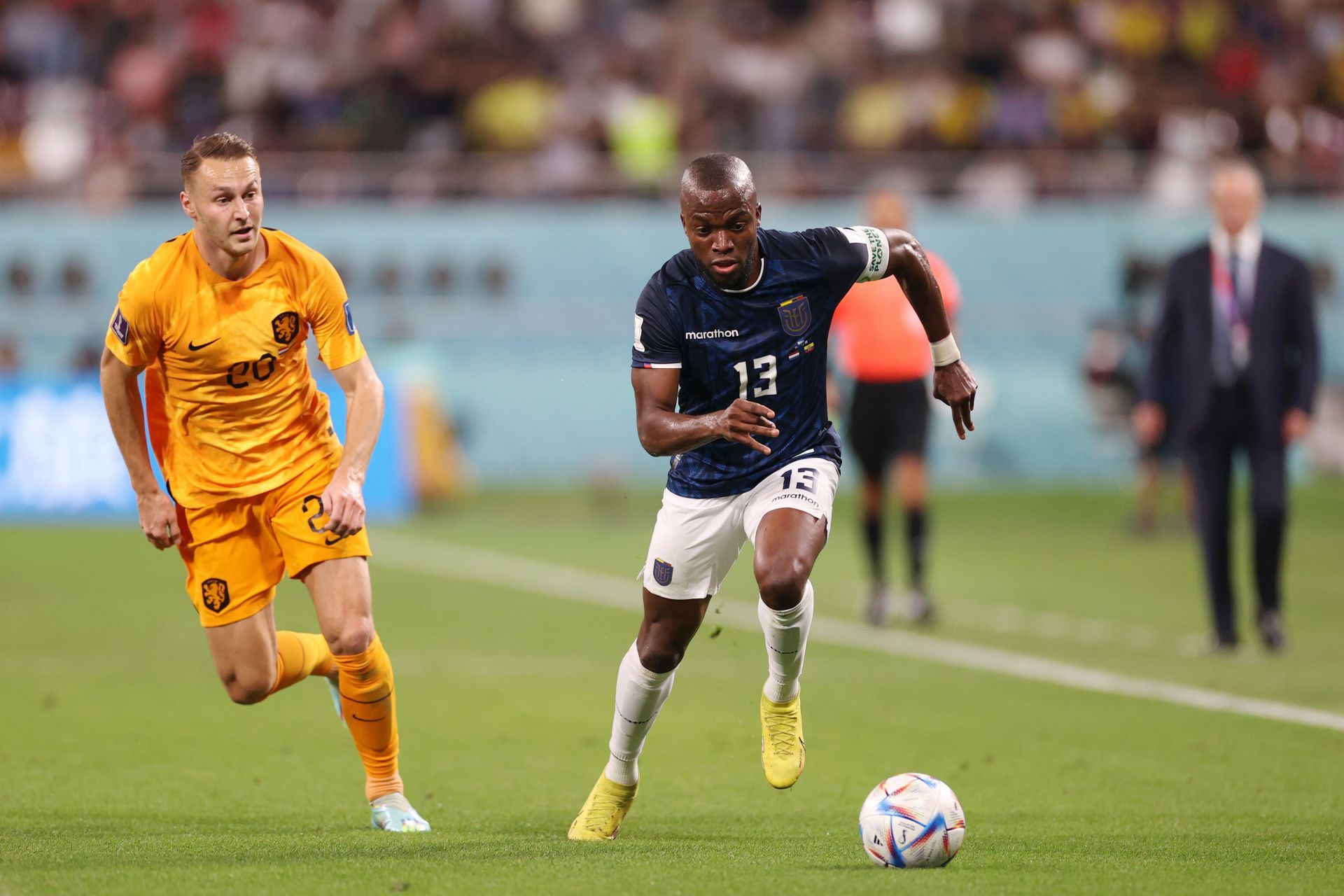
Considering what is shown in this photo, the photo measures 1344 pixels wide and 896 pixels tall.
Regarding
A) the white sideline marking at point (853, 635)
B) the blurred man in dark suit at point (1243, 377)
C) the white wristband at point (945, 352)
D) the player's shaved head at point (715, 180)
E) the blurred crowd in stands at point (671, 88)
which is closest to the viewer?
the player's shaved head at point (715, 180)

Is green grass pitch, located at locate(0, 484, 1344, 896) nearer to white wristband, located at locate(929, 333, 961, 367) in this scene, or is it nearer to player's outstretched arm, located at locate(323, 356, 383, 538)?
player's outstretched arm, located at locate(323, 356, 383, 538)

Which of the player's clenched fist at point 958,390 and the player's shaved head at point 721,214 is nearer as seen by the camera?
the player's shaved head at point 721,214

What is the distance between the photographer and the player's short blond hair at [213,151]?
6000mm

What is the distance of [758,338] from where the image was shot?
19.7 ft

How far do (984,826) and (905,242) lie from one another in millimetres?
2058

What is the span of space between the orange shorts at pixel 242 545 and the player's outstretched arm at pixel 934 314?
6.92ft

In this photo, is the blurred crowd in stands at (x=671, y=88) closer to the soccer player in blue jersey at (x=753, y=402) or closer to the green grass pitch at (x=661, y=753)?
the green grass pitch at (x=661, y=753)

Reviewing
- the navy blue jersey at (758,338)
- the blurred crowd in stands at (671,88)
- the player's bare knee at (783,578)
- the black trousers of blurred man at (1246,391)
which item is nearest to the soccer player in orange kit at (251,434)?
the navy blue jersey at (758,338)

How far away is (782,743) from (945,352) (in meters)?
1.49

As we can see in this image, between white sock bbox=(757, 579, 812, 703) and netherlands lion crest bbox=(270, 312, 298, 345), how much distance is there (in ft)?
6.24

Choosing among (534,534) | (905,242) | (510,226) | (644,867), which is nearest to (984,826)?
(644,867)

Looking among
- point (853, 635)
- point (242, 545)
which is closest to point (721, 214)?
point (242, 545)

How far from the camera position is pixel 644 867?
17.6 ft

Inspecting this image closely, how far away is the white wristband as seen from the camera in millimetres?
6262
